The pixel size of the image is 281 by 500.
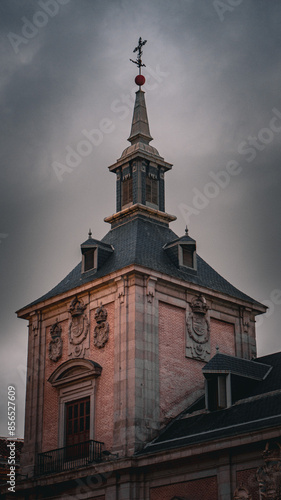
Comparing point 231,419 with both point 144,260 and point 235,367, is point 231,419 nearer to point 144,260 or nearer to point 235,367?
point 235,367

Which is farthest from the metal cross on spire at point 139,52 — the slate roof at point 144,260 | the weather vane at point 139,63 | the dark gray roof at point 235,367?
the dark gray roof at point 235,367

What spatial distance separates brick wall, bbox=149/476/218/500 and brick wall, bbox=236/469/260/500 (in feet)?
3.95

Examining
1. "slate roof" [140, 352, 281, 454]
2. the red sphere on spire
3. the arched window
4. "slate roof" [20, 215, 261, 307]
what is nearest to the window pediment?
the arched window

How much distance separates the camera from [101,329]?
115 feet

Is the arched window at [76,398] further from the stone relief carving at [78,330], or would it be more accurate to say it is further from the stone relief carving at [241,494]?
the stone relief carving at [241,494]

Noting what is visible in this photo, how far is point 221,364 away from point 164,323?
11.7 feet

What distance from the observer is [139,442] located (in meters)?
31.6

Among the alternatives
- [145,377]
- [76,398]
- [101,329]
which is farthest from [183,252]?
[76,398]

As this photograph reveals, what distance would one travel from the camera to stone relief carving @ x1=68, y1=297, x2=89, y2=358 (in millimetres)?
35750

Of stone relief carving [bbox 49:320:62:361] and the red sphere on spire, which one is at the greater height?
the red sphere on spire

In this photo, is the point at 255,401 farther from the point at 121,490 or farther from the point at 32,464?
the point at 32,464

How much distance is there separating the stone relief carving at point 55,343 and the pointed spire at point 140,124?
1129cm

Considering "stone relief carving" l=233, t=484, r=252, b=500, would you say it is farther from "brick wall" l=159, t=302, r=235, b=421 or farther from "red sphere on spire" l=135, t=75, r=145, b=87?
"red sphere on spire" l=135, t=75, r=145, b=87

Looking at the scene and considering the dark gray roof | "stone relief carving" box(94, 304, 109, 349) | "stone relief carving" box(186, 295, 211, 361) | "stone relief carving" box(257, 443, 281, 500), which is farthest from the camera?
"stone relief carving" box(186, 295, 211, 361)
